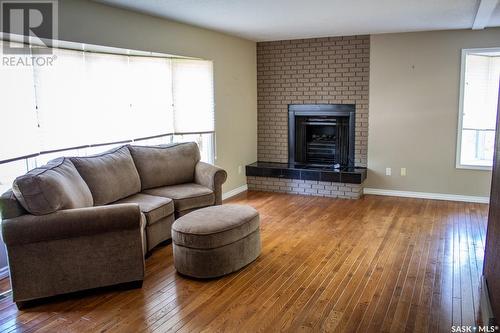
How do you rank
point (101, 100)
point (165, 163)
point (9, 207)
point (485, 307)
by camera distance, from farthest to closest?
point (165, 163) < point (101, 100) < point (9, 207) < point (485, 307)

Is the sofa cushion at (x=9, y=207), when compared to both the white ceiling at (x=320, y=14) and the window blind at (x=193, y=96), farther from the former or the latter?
the window blind at (x=193, y=96)

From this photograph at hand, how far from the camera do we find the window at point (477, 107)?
5.65 meters

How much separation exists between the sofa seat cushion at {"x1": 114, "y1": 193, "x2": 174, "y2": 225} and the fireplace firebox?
3.20 metres

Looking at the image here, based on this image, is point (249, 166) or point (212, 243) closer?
point (212, 243)

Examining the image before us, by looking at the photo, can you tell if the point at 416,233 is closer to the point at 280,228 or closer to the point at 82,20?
the point at 280,228

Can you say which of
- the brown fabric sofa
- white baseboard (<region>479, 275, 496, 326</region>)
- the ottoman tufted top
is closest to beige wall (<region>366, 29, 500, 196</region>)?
white baseboard (<region>479, 275, 496, 326</region>)

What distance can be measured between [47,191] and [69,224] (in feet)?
0.91

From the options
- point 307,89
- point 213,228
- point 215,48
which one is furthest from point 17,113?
point 307,89

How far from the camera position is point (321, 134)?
22.0 feet

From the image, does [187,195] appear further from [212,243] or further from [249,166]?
[249,166]

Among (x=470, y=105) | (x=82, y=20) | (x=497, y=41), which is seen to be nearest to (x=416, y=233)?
(x=470, y=105)

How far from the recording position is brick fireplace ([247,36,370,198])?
6.21 meters

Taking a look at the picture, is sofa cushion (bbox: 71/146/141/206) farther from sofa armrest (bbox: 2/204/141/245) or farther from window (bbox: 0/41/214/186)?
sofa armrest (bbox: 2/204/141/245)

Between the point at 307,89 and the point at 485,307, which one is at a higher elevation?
the point at 307,89
